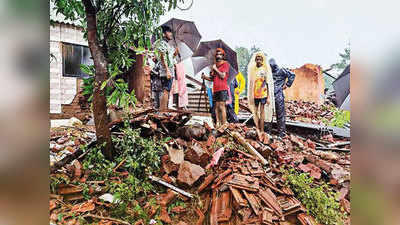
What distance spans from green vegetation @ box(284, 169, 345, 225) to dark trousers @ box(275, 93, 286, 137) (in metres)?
0.43

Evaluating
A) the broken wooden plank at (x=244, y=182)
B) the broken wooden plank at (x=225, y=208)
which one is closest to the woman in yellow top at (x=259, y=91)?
the broken wooden plank at (x=244, y=182)

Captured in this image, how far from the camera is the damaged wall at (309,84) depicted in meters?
2.30

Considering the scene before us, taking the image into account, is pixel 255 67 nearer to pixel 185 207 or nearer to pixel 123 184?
pixel 185 207

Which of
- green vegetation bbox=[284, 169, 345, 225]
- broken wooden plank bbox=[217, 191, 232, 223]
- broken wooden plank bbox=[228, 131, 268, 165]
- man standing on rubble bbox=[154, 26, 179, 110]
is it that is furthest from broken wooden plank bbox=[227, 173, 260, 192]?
man standing on rubble bbox=[154, 26, 179, 110]

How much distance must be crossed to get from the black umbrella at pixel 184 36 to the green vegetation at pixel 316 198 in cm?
166

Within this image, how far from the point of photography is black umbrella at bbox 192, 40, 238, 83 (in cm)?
244

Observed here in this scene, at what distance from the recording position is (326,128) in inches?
91.5

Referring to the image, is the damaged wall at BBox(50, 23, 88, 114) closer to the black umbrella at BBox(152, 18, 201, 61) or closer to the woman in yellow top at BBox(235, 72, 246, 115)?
the black umbrella at BBox(152, 18, 201, 61)

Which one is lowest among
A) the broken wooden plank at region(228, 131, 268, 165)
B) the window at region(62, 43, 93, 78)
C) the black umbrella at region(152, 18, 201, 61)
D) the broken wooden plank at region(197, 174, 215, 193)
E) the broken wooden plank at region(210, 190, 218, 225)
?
the broken wooden plank at region(210, 190, 218, 225)

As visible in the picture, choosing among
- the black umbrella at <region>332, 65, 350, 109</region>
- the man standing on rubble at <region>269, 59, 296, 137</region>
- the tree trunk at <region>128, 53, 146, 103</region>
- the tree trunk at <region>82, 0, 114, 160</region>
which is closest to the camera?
the black umbrella at <region>332, 65, 350, 109</region>

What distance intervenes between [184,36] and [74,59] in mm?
1198

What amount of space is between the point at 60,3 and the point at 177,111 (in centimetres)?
156

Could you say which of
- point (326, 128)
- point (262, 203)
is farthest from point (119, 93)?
point (326, 128)
